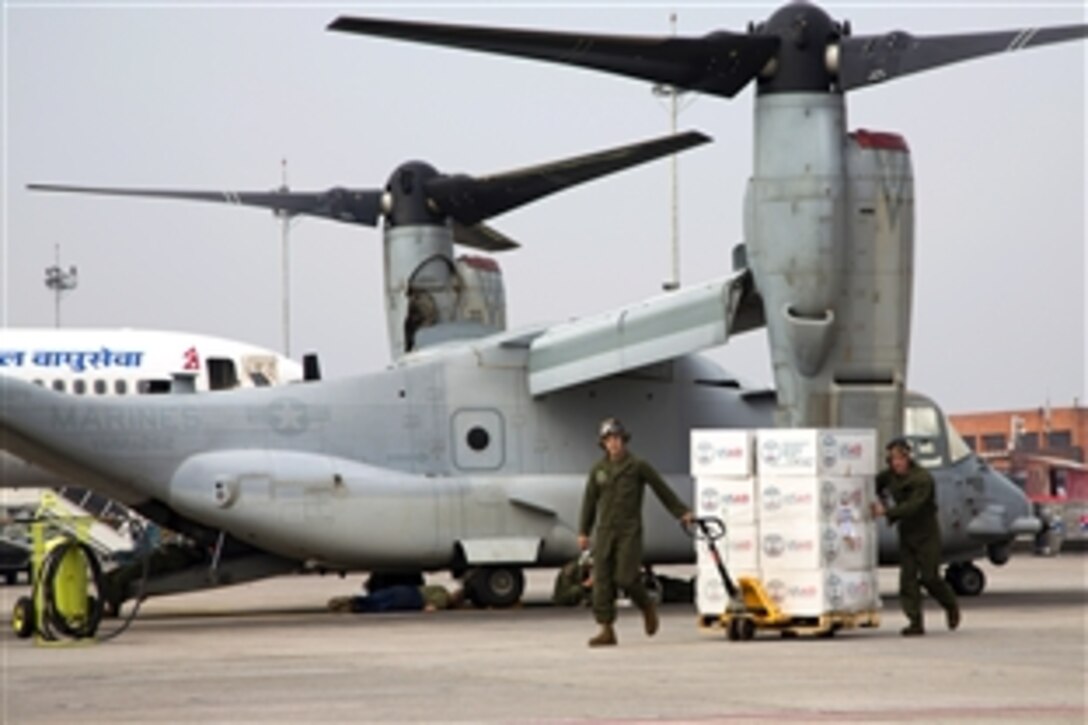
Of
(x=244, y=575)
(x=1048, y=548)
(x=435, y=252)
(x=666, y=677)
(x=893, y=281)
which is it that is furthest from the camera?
(x=1048, y=548)

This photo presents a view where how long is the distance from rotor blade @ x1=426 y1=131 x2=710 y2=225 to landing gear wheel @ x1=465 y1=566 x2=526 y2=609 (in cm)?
587

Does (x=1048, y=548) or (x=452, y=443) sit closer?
(x=452, y=443)

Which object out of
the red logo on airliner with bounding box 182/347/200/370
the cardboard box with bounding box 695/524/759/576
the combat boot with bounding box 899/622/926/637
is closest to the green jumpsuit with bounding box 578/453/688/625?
the cardboard box with bounding box 695/524/759/576

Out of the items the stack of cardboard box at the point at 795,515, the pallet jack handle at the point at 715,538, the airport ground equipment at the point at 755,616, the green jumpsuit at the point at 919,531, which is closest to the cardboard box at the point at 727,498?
the stack of cardboard box at the point at 795,515


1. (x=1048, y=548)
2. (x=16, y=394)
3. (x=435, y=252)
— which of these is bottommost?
(x=1048, y=548)

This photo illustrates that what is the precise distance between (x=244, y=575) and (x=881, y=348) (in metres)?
8.24

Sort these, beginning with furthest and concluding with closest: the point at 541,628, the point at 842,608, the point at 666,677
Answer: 1. the point at 541,628
2. the point at 842,608
3. the point at 666,677

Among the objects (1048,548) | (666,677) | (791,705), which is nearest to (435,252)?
(666,677)

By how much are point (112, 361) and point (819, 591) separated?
2423 cm

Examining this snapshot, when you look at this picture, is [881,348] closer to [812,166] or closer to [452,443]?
[812,166]

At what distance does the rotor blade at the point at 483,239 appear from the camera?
33.5m

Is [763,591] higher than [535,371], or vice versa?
[535,371]

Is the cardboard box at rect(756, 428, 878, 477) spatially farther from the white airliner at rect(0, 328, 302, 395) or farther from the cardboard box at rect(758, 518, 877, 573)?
the white airliner at rect(0, 328, 302, 395)

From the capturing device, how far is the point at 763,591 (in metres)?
19.5
